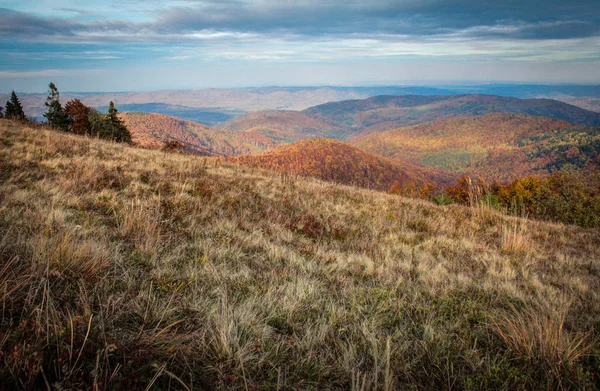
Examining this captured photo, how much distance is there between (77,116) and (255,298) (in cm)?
4993

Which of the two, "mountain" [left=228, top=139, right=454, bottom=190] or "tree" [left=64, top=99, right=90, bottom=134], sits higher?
"tree" [left=64, top=99, right=90, bottom=134]

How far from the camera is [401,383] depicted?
6.54 ft

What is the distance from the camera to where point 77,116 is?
40.1m

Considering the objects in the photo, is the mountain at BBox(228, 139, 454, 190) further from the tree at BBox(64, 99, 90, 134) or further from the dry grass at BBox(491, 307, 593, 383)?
the dry grass at BBox(491, 307, 593, 383)

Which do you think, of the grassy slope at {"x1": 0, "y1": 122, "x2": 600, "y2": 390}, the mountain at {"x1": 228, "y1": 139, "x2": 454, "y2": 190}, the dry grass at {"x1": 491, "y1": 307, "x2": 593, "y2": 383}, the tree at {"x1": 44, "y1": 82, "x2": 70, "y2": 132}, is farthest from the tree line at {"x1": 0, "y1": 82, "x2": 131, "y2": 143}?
the mountain at {"x1": 228, "y1": 139, "x2": 454, "y2": 190}

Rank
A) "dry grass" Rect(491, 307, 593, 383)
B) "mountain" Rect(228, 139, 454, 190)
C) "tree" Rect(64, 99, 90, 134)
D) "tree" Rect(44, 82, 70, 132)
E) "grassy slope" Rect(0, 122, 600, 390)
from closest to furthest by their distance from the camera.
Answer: "grassy slope" Rect(0, 122, 600, 390)
"dry grass" Rect(491, 307, 593, 383)
"tree" Rect(64, 99, 90, 134)
"tree" Rect(44, 82, 70, 132)
"mountain" Rect(228, 139, 454, 190)

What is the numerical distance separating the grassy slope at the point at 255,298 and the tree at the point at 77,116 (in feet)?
133

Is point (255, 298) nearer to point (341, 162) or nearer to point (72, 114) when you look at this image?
point (72, 114)

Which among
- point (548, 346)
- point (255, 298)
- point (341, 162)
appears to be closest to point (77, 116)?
point (255, 298)

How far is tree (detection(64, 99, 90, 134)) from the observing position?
1527 inches

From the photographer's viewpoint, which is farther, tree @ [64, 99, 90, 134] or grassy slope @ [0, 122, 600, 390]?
tree @ [64, 99, 90, 134]

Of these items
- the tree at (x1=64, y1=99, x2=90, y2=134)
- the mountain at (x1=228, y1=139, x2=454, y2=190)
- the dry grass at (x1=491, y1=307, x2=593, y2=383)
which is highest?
the tree at (x1=64, y1=99, x2=90, y2=134)

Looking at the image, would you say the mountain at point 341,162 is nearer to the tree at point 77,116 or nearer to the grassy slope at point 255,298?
the tree at point 77,116

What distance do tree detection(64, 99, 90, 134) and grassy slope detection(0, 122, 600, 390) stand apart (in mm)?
40498
